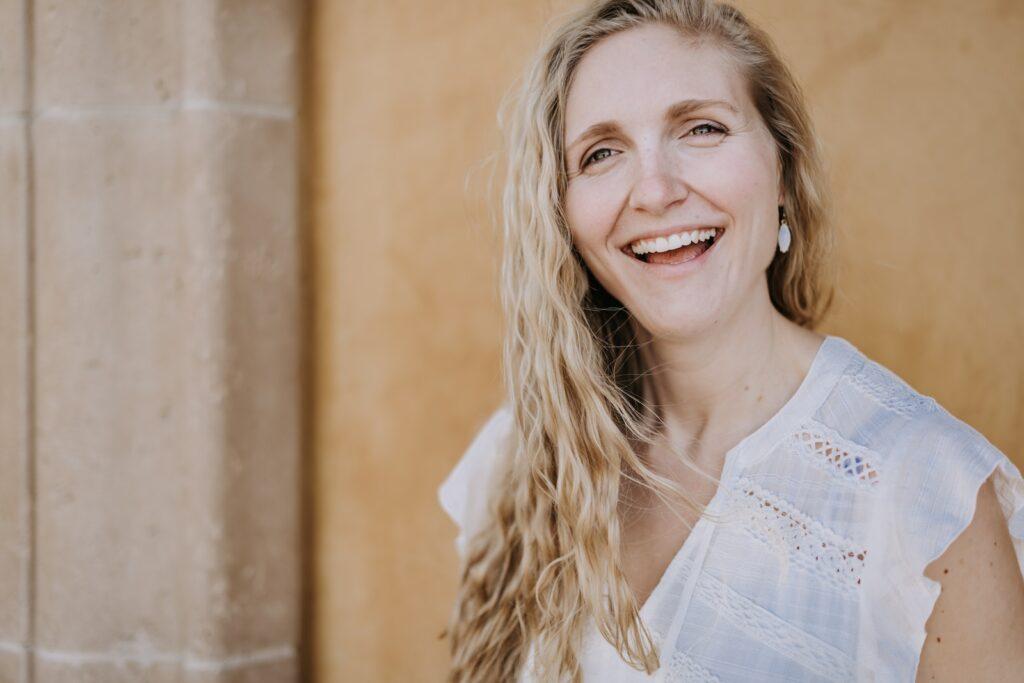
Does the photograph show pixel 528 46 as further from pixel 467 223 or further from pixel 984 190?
pixel 984 190

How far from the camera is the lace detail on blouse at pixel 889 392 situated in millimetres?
1618

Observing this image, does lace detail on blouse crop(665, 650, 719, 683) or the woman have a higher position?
the woman

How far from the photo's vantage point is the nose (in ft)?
5.39

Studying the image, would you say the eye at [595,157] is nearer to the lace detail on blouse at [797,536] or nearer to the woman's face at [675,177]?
the woman's face at [675,177]

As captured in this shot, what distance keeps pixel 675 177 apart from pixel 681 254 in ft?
0.53

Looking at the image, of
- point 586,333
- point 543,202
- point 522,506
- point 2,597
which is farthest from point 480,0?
point 2,597

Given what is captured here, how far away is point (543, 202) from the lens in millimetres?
1849

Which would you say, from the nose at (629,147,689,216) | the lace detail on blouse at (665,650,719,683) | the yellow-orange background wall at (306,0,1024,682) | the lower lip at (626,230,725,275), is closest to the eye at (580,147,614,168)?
the nose at (629,147,689,216)

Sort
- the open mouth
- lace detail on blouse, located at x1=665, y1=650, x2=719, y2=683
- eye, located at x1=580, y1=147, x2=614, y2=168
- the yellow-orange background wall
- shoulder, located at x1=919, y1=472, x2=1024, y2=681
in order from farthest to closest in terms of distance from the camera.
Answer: the yellow-orange background wall, eye, located at x1=580, y1=147, x2=614, y2=168, the open mouth, lace detail on blouse, located at x1=665, y1=650, x2=719, y2=683, shoulder, located at x1=919, y1=472, x2=1024, y2=681

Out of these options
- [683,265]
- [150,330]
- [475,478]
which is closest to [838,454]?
[683,265]

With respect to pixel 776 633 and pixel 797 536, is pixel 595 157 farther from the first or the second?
pixel 776 633

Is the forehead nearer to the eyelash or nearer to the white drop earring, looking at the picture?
the eyelash

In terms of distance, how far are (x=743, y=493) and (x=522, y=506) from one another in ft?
1.85

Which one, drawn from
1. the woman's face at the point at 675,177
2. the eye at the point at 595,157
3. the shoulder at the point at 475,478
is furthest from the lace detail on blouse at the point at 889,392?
the shoulder at the point at 475,478
